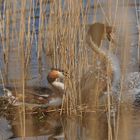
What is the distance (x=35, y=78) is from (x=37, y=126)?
2.02 m

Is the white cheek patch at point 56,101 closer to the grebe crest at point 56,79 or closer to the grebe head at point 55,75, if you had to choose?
the grebe crest at point 56,79

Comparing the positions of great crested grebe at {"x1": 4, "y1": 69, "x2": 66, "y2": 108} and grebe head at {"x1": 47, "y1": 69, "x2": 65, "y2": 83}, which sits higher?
grebe head at {"x1": 47, "y1": 69, "x2": 65, "y2": 83}

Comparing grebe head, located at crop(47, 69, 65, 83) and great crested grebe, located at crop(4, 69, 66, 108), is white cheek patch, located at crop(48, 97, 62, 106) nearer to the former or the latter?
great crested grebe, located at crop(4, 69, 66, 108)

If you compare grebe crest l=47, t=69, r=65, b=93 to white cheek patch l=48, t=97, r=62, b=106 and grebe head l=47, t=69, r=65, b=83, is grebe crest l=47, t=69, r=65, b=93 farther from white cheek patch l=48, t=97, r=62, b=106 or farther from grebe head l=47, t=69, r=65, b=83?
white cheek patch l=48, t=97, r=62, b=106

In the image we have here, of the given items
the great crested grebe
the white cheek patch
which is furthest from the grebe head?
the white cheek patch

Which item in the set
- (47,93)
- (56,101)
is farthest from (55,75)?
(56,101)

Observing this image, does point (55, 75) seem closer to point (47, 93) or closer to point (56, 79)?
point (56, 79)

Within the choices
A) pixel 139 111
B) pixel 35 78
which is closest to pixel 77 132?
pixel 139 111

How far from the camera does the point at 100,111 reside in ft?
18.5

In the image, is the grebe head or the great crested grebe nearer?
the grebe head

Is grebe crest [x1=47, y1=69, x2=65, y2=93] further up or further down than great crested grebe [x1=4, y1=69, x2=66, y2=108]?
further up

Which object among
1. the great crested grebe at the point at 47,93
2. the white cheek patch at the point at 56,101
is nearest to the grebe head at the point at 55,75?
the great crested grebe at the point at 47,93

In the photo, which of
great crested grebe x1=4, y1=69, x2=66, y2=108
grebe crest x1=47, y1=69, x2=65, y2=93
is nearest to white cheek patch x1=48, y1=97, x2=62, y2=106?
great crested grebe x1=4, y1=69, x2=66, y2=108

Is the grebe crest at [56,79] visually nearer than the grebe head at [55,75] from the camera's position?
No
